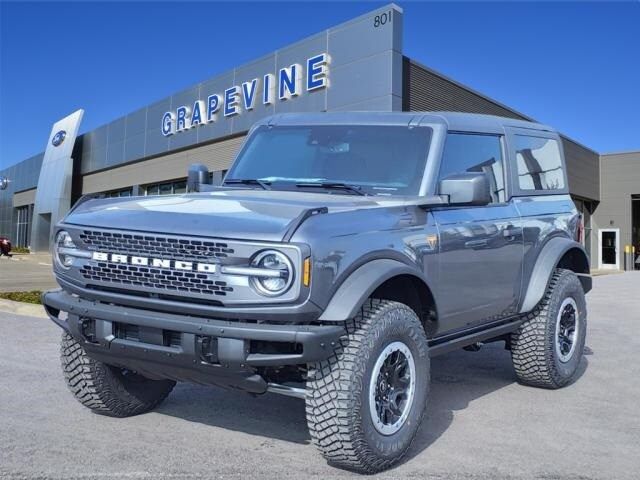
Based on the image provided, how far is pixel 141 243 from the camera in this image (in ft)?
11.1

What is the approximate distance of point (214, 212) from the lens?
11.2 feet

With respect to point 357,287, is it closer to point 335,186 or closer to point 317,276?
point 317,276

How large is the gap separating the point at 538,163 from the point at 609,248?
35.4m

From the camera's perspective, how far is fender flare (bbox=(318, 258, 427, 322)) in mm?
3213

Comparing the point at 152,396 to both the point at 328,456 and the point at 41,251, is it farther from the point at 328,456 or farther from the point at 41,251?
the point at 41,251

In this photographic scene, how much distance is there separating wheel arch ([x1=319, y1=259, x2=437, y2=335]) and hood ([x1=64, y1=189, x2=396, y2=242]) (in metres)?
0.37

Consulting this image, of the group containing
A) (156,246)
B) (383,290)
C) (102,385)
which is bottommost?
(102,385)

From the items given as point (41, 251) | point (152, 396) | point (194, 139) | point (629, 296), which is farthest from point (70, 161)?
point (152, 396)

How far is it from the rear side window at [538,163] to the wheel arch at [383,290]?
5.82 ft

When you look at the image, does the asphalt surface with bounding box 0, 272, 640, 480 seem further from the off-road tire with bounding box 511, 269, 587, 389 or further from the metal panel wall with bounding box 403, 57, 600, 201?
the metal panel wall with bounding box 403, 57, 600, 201

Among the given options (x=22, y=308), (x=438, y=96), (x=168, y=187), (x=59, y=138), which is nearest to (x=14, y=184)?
(x=59, y=138)

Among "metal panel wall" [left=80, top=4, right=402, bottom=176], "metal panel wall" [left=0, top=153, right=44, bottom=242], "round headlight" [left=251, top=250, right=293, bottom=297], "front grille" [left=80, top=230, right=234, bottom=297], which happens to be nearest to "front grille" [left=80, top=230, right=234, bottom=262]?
"front grille" [left=80, top=230, right=234, bottom=297]

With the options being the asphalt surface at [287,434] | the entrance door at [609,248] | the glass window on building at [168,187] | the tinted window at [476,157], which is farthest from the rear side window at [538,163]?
the entrance door at [609,248]

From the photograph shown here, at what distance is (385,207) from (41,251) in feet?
150
